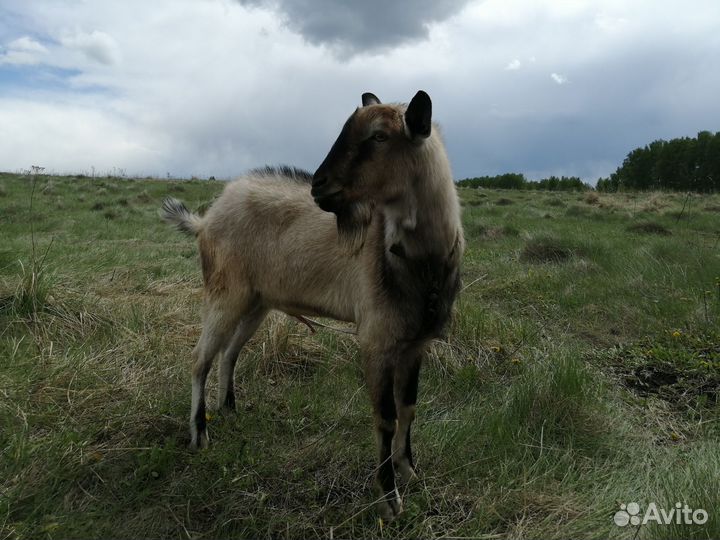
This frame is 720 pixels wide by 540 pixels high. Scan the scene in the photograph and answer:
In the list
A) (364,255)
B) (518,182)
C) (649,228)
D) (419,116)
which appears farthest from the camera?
(518,182)

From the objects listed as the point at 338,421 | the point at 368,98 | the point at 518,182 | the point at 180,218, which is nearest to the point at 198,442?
the point at 338,421

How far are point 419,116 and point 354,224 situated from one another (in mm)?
587

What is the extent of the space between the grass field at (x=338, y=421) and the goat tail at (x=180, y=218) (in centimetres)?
96

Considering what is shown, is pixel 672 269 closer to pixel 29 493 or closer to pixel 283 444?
pixel 283 444

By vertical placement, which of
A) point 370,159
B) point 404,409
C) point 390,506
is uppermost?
point 370,159

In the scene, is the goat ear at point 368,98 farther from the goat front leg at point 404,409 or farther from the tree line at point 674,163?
the tree line at point 674,163

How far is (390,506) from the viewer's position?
8.43 feet

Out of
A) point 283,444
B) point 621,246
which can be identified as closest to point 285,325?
point 283,444

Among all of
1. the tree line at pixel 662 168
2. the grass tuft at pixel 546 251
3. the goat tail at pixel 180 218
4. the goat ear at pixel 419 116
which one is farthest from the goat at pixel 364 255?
the tree line at pixel 662 168

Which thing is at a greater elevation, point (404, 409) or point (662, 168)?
point (662, 168)

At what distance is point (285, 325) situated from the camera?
432 cm

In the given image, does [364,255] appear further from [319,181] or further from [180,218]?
[180,218]

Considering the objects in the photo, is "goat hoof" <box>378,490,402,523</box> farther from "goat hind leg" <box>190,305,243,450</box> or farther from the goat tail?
the goat tail

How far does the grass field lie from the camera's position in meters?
2.45
